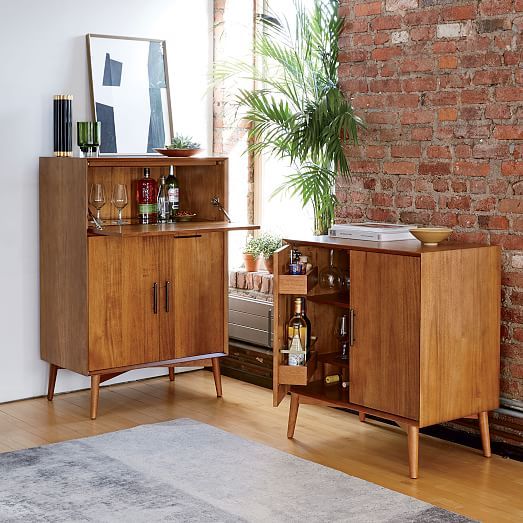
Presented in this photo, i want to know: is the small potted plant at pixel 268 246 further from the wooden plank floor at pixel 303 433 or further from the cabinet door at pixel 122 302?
the cabinet door at pixel 122 302

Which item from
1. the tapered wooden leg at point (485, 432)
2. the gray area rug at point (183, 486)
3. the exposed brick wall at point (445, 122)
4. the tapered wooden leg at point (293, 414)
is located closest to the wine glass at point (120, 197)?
the exposed brick wall at point (445, 122)

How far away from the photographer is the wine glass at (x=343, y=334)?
4621mm

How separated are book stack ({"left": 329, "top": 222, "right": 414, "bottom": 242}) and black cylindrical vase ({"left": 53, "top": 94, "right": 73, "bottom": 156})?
5.03 feet

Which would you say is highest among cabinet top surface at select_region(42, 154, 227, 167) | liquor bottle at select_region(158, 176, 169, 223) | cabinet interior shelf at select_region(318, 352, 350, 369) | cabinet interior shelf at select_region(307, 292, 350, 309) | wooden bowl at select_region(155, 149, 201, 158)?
wooden bowl at select_region(155, 149, 201, 158)

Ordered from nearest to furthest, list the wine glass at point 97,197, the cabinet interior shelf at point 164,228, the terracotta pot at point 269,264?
the cabinet interior shelf at point 164,228 → the wine glass at point 97,197 → the terracotta pot at point 269,264

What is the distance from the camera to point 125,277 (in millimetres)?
4984

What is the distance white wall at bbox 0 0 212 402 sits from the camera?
16.8 feet

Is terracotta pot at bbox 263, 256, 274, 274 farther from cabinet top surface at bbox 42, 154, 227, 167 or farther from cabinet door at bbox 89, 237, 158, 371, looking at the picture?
cabinet door at bbox 89, 237, 158, 371

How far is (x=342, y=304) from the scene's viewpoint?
4.38 m

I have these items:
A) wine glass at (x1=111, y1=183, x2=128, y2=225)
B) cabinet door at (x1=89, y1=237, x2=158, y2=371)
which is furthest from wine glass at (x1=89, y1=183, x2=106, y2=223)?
cabinet door at (x1=89, y1=237, x2=158, y2=371)

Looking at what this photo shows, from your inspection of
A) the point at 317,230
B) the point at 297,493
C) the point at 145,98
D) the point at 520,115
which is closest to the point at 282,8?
the point at 145,98

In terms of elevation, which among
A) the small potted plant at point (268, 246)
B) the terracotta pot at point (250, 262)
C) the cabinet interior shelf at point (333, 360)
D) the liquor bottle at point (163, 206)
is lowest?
the cabinet interior shelf at point (333, 360)

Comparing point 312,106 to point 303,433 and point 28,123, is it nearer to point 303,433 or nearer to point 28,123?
point 28,123

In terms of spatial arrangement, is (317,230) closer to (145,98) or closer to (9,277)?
(145,98)
